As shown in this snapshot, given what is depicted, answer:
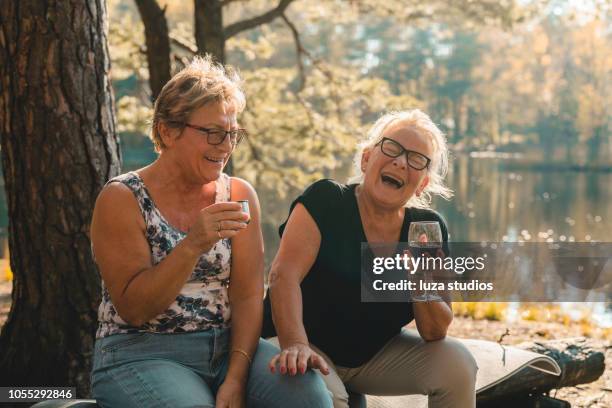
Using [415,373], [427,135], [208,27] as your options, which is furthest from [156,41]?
[415,373]

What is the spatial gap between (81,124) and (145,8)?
3353mm

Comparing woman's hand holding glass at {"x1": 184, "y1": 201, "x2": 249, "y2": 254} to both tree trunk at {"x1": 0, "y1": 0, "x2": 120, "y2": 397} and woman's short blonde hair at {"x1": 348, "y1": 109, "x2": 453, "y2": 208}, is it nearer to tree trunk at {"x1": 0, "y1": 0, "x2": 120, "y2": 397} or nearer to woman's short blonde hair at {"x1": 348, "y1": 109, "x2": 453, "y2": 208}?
woman's short blonde hair at {"x1": 348, "y1": 109, "x2": 453, "y2": 208}

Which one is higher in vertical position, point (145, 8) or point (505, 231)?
point (145, 8)

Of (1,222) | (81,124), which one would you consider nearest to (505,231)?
(1,222)

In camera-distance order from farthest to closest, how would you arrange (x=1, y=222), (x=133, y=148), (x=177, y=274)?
1. (x=133, y=148)
2. (x=1, y=222)
3. (x=177, y=274)

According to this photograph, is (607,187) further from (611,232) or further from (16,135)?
(16,135)

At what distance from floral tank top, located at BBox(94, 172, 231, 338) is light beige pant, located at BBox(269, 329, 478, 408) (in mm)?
477

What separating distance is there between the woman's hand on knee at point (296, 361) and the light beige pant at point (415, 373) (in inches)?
8.1

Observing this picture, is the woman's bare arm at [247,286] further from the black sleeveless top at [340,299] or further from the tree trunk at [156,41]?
the tree trunk at [156,41]

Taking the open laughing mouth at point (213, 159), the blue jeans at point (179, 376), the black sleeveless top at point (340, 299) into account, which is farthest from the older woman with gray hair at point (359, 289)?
the open laughing mouth at point (213, 159)

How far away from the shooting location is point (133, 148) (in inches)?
1497

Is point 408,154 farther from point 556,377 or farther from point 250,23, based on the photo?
point 250,23

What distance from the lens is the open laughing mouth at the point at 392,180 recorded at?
9.37ft

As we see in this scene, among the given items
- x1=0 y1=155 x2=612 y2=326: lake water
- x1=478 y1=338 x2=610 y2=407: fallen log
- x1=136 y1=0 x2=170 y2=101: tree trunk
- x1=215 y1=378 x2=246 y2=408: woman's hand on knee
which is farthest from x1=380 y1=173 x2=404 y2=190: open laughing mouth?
x1=0 y1=155 x2=612 y2=326: lake water
